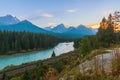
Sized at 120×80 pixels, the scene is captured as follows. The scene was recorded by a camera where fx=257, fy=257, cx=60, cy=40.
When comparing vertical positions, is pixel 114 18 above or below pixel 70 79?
above

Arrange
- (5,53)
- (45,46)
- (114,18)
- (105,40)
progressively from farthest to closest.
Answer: (45,46) < (5,53) < (105,40) < (114,18)

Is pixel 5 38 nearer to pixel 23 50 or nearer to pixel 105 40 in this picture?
pixel 23 50

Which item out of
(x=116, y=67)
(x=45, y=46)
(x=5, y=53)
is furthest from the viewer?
(x=45, y=46)

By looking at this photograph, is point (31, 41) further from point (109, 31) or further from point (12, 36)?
point (109, 31)

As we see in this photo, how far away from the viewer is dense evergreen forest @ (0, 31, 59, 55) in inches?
4429

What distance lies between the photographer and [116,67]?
644cm

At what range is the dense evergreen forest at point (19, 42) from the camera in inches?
4429

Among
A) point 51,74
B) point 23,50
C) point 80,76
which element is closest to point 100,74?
point 80,76

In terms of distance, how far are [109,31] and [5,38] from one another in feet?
215

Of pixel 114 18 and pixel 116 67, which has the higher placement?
pixel 114 18

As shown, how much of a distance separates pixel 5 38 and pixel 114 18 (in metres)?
117

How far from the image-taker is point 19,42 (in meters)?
122

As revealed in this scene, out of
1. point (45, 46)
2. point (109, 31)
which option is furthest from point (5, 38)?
point (109, 31)

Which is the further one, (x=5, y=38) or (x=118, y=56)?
(x=5, y=38)
